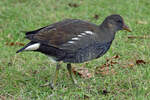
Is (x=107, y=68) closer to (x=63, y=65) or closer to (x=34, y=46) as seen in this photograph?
(x=63, y=65)

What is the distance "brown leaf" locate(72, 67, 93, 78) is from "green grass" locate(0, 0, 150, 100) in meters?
0.09

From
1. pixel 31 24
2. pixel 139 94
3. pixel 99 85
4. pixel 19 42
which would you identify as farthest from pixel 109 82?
pixel 31 24

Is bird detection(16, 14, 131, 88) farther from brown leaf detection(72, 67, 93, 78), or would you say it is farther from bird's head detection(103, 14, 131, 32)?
brown leaf detection(72, 67, 93, 78)

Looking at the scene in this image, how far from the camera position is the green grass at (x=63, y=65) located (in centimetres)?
466

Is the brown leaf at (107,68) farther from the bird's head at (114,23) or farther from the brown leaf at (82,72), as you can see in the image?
the bird's head at (114,23)

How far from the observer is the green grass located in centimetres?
466

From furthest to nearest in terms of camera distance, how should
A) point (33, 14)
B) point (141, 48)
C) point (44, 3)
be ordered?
point (44, 3) → point (33, 14) → point (141, 48)

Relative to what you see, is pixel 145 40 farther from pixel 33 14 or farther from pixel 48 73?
pixel 33 14

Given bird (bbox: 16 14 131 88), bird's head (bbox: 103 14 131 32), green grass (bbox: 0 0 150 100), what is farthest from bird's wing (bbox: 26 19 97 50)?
green grass (bbox: 0 0 150 100)

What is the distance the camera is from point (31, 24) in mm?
7438

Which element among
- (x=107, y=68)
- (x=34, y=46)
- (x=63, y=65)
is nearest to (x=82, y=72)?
(x=107, y=68)

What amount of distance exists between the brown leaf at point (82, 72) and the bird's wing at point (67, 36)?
70cm

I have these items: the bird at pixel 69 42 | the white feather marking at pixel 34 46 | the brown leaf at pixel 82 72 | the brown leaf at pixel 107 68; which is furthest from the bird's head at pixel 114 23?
the white feather marking at pixel 34 46

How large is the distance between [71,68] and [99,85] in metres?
0.68
